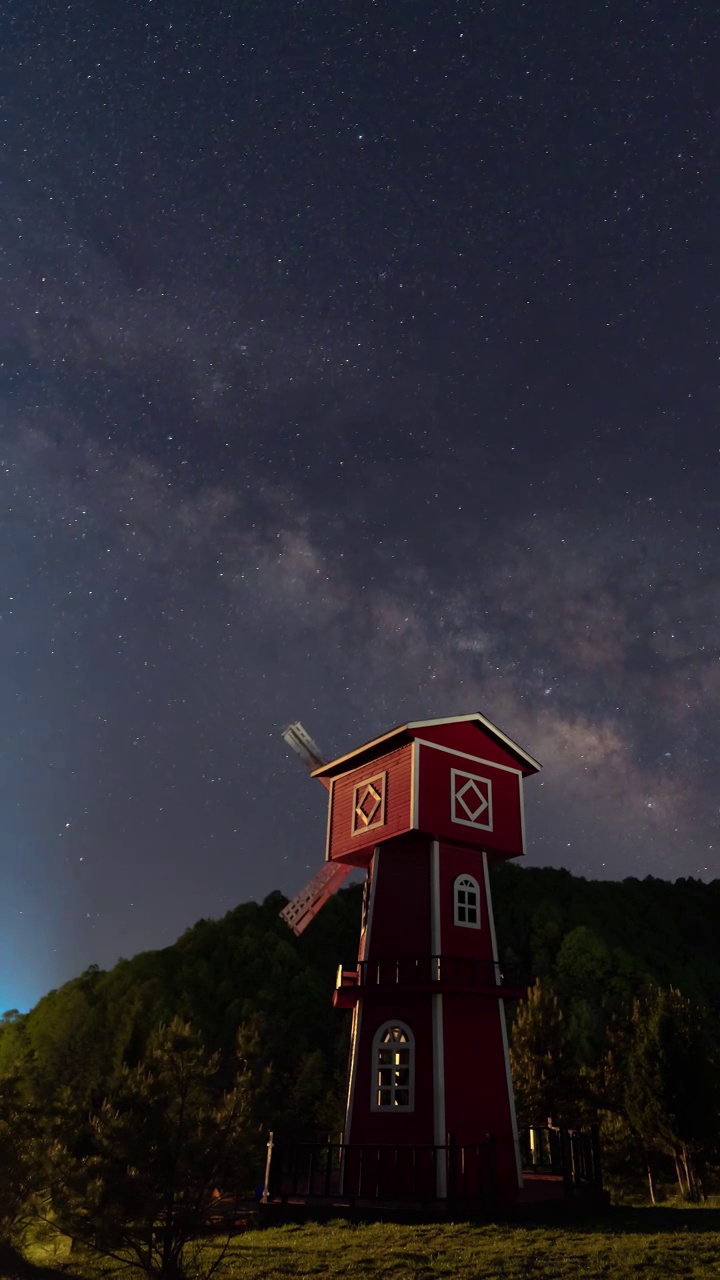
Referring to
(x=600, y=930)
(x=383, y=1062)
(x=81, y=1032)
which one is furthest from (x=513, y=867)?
(x=383, y=1062)

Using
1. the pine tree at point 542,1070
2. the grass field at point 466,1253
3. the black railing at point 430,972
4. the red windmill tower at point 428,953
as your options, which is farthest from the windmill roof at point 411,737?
the pine tree at point 542,1070

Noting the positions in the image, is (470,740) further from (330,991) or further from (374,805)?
(330,991)

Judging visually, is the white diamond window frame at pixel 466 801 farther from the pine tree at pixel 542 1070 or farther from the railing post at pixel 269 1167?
the pine tree at pixel 542 1070

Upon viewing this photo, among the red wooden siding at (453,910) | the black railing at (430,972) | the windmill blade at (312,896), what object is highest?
the windmill blade at (312,896)

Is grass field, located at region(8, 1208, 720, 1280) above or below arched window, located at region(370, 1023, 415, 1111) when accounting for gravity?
below

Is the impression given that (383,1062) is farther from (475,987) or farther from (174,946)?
(174,946)

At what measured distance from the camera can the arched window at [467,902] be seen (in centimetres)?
2389

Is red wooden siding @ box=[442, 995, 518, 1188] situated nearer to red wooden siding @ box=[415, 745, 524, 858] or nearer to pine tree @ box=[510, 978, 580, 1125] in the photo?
red wooden siding @ box=[415, 745, 524, 858]

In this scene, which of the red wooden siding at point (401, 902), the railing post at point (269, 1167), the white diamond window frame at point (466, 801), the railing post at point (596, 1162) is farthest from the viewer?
the white diamond window frame at point (466, 801)

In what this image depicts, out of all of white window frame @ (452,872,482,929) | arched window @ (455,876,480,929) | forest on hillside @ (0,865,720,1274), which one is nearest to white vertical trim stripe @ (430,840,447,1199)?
white window frame @ (452,872,482,929)

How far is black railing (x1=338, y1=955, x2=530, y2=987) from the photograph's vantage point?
21.9 m

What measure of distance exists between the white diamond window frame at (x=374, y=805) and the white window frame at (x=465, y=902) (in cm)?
266

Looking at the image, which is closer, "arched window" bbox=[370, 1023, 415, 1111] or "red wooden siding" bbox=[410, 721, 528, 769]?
"arched window" bbox=[370, 1023, 415, 1111]

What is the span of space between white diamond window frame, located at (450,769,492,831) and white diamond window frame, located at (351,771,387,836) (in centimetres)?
194
